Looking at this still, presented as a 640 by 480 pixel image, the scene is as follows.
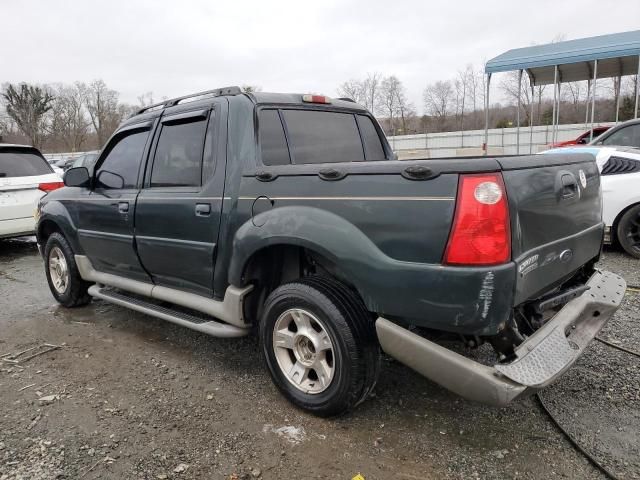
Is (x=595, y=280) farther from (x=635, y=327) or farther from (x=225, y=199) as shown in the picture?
(x=225, y=199)

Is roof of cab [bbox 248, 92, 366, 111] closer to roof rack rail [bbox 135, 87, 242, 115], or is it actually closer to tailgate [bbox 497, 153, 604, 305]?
roof rack rail [bbox 135, 87, 242, 115]

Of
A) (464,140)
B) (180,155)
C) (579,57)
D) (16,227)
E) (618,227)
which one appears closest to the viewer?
(180,155)

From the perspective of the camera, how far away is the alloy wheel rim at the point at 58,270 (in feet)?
16.0

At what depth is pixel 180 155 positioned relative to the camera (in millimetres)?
3486

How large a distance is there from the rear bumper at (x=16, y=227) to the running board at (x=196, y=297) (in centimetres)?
394

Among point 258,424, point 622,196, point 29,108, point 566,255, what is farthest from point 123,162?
point 29,108

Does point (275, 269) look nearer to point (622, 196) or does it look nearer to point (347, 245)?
point (347, 245)

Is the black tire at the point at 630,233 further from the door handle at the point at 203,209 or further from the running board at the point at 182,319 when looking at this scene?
the door handle at the point at 203,209

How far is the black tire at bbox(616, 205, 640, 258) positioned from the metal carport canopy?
320 inches

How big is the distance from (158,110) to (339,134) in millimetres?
1458

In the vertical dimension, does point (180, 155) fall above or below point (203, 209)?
above

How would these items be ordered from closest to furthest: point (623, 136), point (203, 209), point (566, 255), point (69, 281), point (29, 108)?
1. point (566, 255)
2. point (203, 209)
3. point (69, 281)
4. point (623, 136)
5. point (29, 108)

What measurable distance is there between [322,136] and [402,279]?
1.62 metres

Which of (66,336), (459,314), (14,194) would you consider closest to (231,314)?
(459,314)
